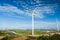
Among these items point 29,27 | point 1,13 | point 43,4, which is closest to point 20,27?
point 29,27

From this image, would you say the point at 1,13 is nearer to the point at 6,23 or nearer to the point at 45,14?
the point at 6,23

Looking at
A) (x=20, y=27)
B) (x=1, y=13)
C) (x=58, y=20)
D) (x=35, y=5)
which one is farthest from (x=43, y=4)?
(x=1, y=13)

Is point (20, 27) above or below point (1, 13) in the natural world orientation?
below

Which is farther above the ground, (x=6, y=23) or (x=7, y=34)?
(x=6, y=23)

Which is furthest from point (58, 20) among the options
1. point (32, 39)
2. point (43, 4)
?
point (32, 39)

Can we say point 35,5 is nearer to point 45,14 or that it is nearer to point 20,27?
point 45,14

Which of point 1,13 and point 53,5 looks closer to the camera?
point 1,13

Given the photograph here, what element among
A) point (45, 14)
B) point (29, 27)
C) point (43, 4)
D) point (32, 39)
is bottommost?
point (32, 39)

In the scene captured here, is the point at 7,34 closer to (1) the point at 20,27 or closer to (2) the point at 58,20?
(1) the point at 20,27
